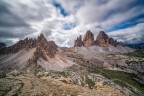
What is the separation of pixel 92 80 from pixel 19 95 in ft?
492

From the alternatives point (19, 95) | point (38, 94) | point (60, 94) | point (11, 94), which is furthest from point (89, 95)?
point (11, 94)

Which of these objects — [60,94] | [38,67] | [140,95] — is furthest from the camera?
[38,67]

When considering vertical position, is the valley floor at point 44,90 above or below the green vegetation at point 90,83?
above

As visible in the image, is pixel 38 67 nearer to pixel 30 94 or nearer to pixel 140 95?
pixel 140 95

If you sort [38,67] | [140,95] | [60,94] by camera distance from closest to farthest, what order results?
1. [60,94]
2. [140,95]
3. [38,67]

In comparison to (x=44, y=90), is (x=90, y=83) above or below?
below

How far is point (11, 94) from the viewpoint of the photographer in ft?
106

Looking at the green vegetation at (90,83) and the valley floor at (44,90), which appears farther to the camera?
the green vegetation at (90,83)

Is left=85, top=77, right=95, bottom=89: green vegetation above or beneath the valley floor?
beneath

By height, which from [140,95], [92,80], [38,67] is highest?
[38,67]

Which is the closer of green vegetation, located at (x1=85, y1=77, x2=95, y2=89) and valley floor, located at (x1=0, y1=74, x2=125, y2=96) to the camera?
valley floor, located at (x1=0, y1=74, x2=125, y2=96)

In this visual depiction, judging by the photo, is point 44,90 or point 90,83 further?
point 90,83

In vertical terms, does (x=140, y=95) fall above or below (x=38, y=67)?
below

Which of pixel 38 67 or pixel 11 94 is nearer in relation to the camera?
pixel 11 94
